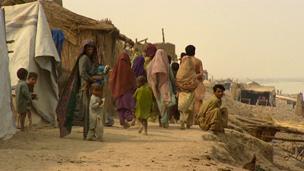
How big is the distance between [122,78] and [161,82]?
79cm

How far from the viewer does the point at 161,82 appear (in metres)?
10.1

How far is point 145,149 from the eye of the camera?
6.96 metres

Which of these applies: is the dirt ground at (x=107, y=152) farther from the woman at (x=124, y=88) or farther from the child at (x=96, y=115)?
the woman at (x=124, y=88)

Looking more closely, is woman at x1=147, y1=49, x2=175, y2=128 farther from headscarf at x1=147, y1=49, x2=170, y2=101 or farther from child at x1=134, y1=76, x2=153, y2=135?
child at x1=134, y1=76, x2=153, y2=135

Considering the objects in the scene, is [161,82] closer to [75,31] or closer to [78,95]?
[78,95]

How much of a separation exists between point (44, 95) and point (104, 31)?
381cm

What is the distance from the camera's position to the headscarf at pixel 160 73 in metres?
10.0

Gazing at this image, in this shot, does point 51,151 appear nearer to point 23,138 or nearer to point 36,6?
point 23,138

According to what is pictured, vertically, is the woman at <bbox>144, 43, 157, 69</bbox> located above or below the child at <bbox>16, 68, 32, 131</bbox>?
above

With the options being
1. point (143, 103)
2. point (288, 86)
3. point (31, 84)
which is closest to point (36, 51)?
point (31, 84)

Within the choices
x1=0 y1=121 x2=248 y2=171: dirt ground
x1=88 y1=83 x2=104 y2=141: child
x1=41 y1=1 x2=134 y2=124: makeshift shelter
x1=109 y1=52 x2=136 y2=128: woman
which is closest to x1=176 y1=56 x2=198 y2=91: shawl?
x1=109 y1=52 x2=136 y2=128: woman

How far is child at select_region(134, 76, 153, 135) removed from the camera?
8867mm

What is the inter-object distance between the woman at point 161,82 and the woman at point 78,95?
7.16 feet

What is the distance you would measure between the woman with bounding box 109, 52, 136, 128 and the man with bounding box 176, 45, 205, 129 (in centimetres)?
96
